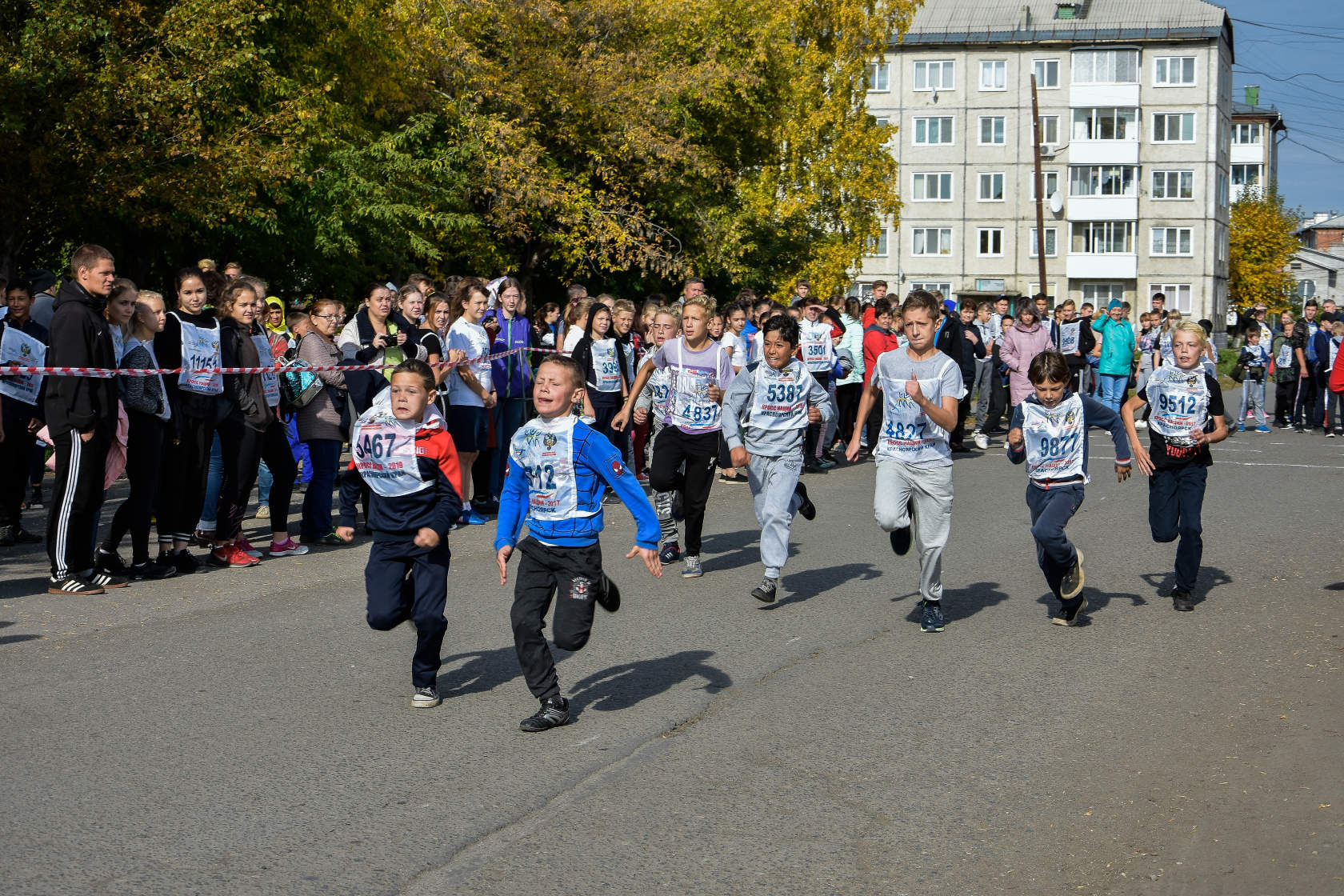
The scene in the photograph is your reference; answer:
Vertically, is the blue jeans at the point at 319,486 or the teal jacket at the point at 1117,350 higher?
the teal jacket at the point at 1117,350

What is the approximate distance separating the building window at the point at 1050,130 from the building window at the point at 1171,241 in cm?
728

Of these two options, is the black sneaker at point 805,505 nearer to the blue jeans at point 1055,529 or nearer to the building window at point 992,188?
the blue jeans at point 1055,529

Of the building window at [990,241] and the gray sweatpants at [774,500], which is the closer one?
the gray sweatpants at [774,500]

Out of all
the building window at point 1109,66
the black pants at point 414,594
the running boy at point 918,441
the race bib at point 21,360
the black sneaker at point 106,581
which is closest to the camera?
the black pants at point 414,594

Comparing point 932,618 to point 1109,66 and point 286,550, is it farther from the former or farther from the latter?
point 1109,66

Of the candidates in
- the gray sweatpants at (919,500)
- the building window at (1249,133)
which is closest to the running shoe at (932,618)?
the gray sweatpants at (919,500)

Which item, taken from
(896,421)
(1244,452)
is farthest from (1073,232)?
(896,421)

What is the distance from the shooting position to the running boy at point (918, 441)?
8125 millimetres

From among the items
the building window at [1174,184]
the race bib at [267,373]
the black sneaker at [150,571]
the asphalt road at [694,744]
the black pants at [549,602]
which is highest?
the building window at [1174,184]

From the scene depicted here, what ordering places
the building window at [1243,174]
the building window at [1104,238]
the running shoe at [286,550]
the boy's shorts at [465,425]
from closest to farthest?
the running shoe at [286,550] → the boy's shorts at [465,425] → the building window at [1104,238] → the building window at [1243,174]

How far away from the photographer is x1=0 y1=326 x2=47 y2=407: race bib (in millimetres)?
9578

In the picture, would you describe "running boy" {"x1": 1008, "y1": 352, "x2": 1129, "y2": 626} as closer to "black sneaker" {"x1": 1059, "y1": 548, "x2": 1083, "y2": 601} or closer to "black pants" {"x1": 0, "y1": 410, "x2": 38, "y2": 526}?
"black sneaker" {"x1": 1059, "y1": 548, "x2": 1083, "y2": 601}

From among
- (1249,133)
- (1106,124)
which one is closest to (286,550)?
(1106,124)

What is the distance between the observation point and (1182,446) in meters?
8.66
